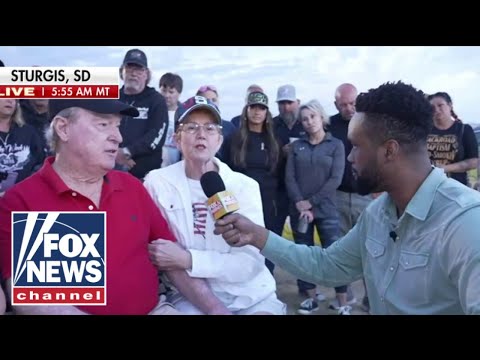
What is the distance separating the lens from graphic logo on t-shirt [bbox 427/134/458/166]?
289 centimetres


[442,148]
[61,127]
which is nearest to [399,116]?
[442,148]

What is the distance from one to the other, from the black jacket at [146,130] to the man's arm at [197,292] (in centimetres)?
56

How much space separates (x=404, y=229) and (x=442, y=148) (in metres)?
0.84

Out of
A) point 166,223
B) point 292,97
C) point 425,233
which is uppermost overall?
point 292,97

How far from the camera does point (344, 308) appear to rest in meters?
3.05

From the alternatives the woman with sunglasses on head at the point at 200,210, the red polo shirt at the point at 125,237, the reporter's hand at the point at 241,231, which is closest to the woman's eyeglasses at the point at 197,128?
the woman with sunglasses on head at the point at 200,210

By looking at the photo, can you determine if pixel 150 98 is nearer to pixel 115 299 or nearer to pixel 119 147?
pixel 119 147

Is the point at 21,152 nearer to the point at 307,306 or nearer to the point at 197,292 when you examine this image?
the point at 197,292

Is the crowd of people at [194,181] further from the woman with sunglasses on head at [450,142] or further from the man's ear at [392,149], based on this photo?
the man's ear at [392,149]

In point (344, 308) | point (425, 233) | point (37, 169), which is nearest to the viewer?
point (425, 233)

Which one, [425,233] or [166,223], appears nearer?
[425,233]

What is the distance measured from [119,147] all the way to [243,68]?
746mm

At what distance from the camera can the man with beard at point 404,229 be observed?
6.71ft

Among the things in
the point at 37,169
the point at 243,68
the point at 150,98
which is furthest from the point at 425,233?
the point at 37,169
